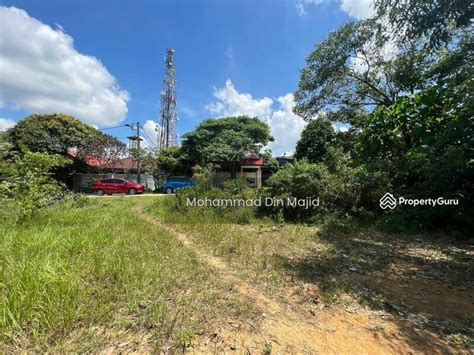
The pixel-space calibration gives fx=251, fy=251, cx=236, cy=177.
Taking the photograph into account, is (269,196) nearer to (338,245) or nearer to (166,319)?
(338,245)

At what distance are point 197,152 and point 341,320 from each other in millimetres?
19186

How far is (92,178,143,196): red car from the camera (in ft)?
59.0

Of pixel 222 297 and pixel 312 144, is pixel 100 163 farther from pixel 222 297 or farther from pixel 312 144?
pixel 222 297

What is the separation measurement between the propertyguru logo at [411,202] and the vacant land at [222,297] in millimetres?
2209

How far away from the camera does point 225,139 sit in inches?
806

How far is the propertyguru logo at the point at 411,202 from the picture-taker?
649 cm

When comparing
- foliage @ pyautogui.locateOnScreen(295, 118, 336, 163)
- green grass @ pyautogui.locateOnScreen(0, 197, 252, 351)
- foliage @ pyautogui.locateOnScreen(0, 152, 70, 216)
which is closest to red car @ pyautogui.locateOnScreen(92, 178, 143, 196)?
foliage @ pyautogui.locateOnScreen(0, 152, 70, 216)

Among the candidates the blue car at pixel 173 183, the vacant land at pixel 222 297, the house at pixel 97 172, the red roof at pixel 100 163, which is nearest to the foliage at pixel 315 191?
the vacant land at pixel 222 297

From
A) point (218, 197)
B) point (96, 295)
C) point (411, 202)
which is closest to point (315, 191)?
point (411, 202)

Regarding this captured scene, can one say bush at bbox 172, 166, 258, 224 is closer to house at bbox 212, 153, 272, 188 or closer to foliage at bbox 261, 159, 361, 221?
foliage at bbox 261, 159, 361, 221

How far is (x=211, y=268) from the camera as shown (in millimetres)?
3904

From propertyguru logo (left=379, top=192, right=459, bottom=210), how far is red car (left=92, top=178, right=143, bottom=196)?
16.4 meters

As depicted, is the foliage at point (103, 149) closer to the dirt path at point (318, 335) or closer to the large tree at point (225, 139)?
the large tree at point (225, 139)

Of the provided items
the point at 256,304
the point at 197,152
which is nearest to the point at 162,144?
the point at 197,152
